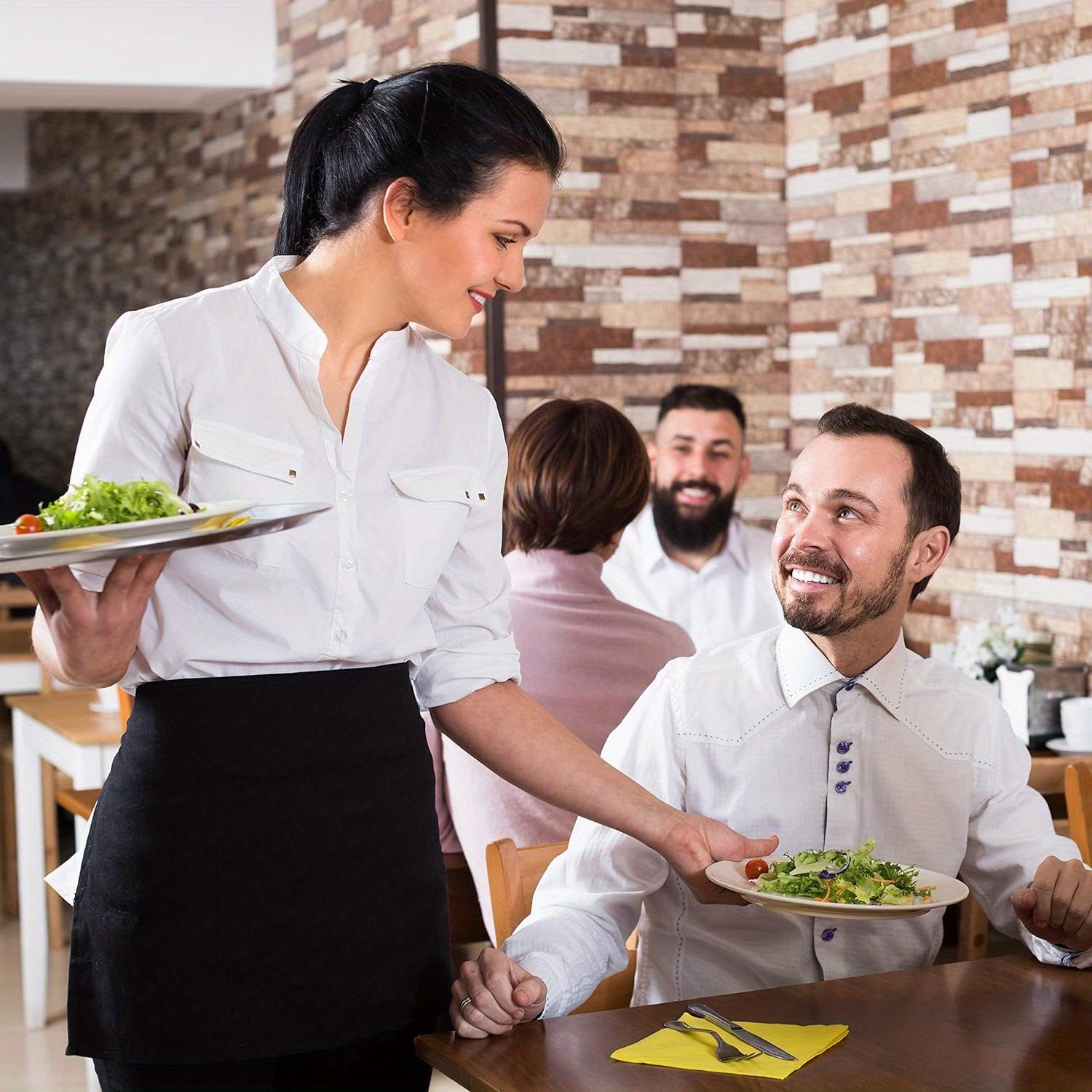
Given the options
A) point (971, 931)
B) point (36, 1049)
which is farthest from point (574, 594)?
point (36, 1049)

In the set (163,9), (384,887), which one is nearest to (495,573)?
(384,887)

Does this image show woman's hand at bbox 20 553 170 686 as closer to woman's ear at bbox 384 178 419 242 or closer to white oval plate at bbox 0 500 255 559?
white oval plate at bbox 0 500 255 559

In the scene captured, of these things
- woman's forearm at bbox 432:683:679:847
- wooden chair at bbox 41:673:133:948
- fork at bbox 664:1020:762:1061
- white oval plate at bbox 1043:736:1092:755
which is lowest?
wooden chair at bbox 41:673:133:948

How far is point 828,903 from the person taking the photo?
1391mm

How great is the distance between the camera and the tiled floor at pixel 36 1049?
333 cm

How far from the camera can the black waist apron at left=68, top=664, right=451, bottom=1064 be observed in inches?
54.7

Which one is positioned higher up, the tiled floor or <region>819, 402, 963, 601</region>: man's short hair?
<region>819, 402, 963, 601</region>: man's short hair

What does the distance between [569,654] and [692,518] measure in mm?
1383

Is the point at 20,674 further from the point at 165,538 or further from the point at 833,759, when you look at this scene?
the point at 165,538

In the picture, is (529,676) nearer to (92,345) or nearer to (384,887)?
(384,887)

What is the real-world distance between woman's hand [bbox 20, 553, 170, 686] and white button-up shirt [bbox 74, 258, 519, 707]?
0.09 metres

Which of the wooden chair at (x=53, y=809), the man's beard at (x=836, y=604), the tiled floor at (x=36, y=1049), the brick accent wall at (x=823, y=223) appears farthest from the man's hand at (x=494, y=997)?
the brick accent wall at (x=823, y=223)

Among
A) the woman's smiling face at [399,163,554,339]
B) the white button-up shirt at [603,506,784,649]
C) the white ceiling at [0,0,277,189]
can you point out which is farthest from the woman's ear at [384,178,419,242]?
the white ceiling at [0,0,277,189]

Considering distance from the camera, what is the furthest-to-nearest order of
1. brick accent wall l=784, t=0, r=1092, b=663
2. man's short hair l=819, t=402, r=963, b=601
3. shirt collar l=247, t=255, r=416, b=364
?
brick accent wall l=784, t=0, r=1092, b=663 < man's short hair l=819, t=402, r=963, b=601 < shirt collar l=247, t=255, r=416, b=364
